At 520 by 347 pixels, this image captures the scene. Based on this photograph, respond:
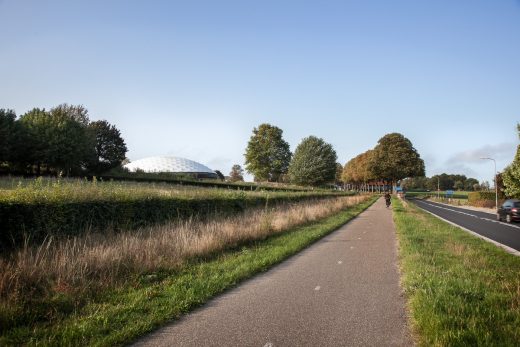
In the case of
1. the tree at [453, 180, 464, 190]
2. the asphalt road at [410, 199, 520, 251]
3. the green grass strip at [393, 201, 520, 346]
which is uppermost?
the tree at [453, 180, 464, 190]

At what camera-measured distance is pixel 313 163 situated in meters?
63.3

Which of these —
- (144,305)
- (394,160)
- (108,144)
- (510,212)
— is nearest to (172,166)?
(108,144)

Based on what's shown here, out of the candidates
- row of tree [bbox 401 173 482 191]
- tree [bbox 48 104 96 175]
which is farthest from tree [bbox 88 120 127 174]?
row of tree [bbox 401 173 482 191]

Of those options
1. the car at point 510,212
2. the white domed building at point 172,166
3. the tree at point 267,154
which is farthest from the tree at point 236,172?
the car at point 510,212

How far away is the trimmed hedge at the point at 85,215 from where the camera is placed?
26.4 feet

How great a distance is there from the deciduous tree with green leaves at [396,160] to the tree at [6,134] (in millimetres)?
63535

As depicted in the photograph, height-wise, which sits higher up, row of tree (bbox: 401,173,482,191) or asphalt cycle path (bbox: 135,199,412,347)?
row of tree (bbox: 401,173,482,191)

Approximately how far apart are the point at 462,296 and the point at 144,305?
5.08 metres

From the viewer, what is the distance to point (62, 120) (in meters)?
54.3

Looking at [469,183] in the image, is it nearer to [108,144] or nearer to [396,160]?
[396,160]

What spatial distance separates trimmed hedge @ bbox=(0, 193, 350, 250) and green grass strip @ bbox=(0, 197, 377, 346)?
9.64 feet

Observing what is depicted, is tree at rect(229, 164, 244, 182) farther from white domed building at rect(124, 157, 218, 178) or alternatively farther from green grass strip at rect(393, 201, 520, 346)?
green grass strip at rect(393, 201, 520, 346)

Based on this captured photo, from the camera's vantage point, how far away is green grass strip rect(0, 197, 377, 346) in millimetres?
4668

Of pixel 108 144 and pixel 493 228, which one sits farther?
pixel 108 144
